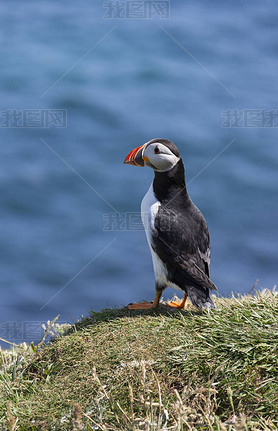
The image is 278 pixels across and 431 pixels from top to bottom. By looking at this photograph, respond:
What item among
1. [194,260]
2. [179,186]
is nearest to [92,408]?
[194,260]

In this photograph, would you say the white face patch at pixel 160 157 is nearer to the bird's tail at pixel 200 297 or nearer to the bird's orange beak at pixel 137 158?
the bird's orange beak at pixel 137 158

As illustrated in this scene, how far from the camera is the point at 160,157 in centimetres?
414

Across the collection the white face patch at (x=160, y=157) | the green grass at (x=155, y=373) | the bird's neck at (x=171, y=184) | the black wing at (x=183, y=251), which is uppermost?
the white face patch at (x=160, y=157)

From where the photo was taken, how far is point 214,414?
267 centimetres

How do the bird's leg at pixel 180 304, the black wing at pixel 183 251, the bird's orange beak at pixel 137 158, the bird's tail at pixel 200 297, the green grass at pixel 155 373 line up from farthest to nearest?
the bird's orange beak at pixel 137 158 < the bird's leg at pixel 180 304 < the black wing at pixel 183 251 < the bird's tail at pixel 200 297 < the green grass at pixel 155 373

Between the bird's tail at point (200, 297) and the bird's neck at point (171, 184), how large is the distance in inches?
27.1

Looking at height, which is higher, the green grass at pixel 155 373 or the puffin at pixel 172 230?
the puffin at pixel 172 230

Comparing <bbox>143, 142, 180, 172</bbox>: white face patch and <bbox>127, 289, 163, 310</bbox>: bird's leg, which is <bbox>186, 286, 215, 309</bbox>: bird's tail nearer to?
<bbox>127, 289, 163, 310</bbox>: bird's leg

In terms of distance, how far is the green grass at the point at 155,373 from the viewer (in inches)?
108

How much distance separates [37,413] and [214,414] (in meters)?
0.97

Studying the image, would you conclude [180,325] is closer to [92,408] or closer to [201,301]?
[201,301]

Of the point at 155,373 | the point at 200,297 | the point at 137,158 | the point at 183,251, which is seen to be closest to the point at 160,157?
the point at 137,158

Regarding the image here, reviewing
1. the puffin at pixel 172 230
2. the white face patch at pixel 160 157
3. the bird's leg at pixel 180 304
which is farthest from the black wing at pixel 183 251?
the white face patch at pixel 160 157

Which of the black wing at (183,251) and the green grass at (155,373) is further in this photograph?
the black wing at (183,251)
